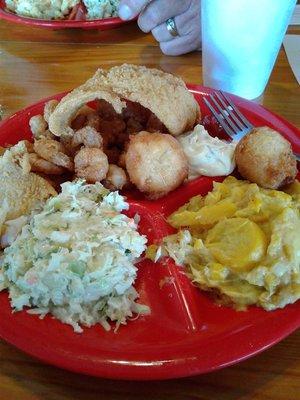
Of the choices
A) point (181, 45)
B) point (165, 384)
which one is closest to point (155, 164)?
point (165, 384)

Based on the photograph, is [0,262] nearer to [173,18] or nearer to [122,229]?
[122,229]

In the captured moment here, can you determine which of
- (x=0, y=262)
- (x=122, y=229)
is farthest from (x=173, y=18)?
(x=0, y=262)

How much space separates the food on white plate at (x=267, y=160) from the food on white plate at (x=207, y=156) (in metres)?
0.05

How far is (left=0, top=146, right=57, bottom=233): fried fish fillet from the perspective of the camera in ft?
4.26

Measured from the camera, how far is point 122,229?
3.97 feet

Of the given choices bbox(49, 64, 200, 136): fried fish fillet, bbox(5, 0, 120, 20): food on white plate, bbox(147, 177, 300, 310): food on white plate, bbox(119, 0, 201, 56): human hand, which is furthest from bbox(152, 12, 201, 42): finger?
bbox(147, 177, 300, 310): food on white plate

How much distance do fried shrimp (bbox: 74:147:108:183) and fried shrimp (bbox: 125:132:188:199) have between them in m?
0.08

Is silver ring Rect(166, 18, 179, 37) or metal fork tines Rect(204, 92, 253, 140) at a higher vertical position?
silver ring Rect(166, 18, 179, 37)

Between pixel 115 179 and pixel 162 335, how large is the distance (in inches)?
20.3

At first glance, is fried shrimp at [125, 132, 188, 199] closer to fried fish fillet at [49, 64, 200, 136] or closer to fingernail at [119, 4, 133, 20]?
fried fish fillet at [49, 64, 200, 136]

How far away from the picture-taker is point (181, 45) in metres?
2.20

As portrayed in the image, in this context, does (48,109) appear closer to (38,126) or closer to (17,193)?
(38,126)

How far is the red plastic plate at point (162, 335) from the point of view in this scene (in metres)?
0.93

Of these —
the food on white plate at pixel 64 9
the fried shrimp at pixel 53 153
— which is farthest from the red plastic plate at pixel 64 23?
the fried shrimp at pixel 53 153
